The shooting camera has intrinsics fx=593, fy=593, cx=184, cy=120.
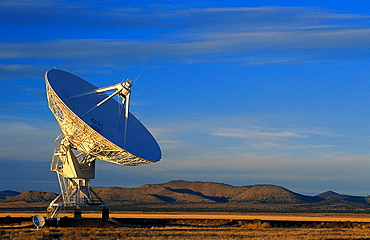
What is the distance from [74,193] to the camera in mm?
57062

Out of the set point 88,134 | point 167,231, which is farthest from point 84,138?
point 167,231

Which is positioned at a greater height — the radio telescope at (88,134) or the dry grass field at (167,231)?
the radio telescope at (88,134)

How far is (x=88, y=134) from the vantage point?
50.8 meters

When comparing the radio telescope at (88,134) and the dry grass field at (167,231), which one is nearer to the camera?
the dry grass field at (167,231)

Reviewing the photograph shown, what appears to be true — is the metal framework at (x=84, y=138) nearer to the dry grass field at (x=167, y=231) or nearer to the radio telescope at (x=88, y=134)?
the radio telescope at (x=88, y=134)

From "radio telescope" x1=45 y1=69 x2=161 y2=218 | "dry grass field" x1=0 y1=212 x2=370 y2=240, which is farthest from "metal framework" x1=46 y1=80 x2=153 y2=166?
"dry grass field" x1=0 y1=212 x2=370 y2=240

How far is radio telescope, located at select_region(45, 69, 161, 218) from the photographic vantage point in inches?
1987

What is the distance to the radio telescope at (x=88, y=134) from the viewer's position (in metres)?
50.5

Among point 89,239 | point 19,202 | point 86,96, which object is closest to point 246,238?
point 89,239

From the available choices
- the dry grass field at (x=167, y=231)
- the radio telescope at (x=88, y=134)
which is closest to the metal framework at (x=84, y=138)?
Result: the radio telescope at (x=88, y=134)

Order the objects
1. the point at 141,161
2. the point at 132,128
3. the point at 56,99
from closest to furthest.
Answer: the point at 56,99 < the point at 141,161 < the point at 132,128

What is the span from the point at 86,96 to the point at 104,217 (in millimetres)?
13122

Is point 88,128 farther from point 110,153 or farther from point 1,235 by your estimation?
point 1,235

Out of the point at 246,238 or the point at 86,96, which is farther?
the point at 86,96
